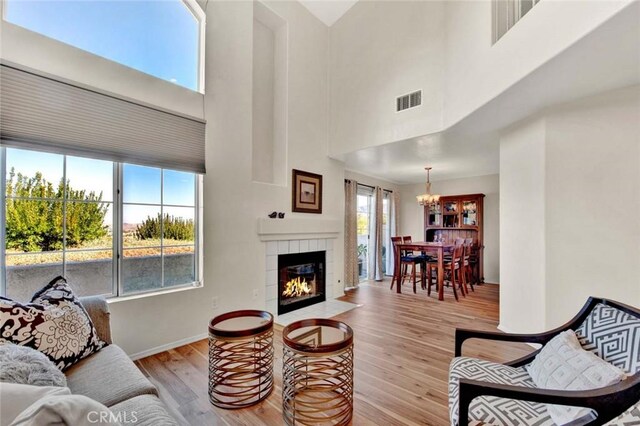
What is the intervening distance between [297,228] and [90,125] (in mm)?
2456

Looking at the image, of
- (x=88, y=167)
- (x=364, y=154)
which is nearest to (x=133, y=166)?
(x=88, y=167)

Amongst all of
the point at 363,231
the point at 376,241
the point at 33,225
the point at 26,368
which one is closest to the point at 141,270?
the point at 33,225

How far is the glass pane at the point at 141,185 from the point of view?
8.29 feet

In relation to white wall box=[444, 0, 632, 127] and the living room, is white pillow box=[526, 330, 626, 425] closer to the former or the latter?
the living room

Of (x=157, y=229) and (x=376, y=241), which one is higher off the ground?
(x=157, y=229)

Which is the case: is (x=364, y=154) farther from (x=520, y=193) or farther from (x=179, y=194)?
(x=179, y=194)

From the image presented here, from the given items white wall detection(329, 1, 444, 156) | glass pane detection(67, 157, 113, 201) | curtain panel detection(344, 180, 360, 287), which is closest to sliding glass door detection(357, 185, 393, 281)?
curtain panel detection(344, 180, 360, 287)

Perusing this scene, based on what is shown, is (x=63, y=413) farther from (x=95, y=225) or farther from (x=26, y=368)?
(x=95, y=225)

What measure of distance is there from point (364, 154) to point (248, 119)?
1.90 meters

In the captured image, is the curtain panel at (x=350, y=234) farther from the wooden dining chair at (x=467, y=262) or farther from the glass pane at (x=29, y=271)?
the glass pane at (x=29, y=271)

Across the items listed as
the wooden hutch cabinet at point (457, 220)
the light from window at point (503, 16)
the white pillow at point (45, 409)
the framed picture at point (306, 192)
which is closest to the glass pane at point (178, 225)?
the framed picture at point (306, 192)

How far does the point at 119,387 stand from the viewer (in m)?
1.33

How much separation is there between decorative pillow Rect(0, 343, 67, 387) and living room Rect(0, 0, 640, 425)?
3.13ft

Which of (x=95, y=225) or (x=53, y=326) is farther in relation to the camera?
(x=95, y=225)
